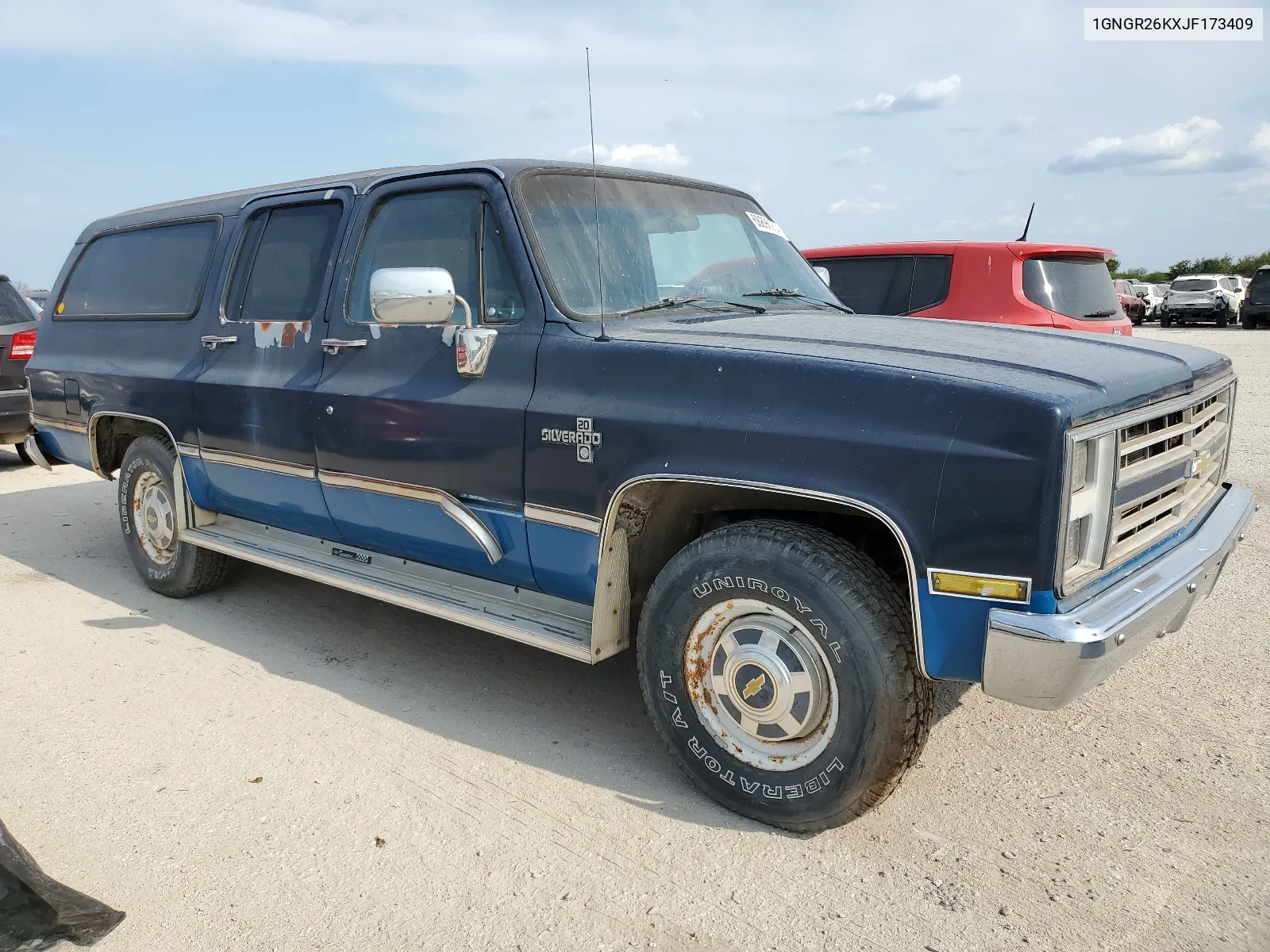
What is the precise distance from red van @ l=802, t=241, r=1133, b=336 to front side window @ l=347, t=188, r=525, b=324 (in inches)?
172

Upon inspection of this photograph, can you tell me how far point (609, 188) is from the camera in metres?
3.83

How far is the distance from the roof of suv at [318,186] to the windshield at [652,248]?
0.07 meters

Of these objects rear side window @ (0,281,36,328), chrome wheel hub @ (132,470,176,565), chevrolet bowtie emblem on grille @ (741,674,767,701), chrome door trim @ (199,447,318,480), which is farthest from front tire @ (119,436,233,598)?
rear side window @ (0,281,36,328)

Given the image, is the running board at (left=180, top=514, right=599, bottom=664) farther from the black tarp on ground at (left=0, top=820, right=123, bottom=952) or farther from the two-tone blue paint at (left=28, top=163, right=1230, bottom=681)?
the black tarp on ground at (left=0, top=820, right=123, bottom=952)

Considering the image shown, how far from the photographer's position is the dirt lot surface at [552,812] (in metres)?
2.58

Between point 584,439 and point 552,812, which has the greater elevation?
point 584,439

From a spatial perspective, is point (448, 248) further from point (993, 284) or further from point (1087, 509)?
point (993, 284)

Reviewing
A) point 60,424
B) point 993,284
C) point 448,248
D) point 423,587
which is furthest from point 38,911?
point 993,284

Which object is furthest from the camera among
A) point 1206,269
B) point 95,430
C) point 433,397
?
point 1206,269

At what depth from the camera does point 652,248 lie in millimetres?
3805

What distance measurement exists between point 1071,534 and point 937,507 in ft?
1.13

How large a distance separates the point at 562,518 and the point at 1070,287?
552 cm

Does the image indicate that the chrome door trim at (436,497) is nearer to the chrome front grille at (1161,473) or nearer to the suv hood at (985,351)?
the suv hood at (985,351)

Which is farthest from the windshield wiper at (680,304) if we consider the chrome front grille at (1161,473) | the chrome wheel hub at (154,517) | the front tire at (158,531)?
the chrome wheel hub at (154,517)
